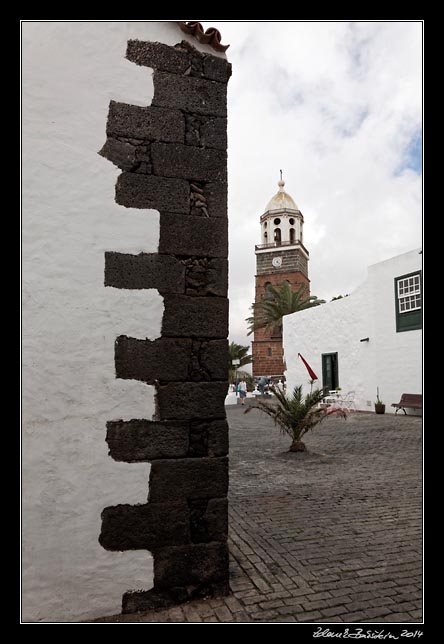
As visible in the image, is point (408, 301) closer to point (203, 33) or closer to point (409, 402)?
point (409, 402)

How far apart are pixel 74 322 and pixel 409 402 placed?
13.9m

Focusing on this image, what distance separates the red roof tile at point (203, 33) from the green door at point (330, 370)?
55.3 feet

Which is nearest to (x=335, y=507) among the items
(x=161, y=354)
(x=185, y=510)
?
(x=185, y=510)

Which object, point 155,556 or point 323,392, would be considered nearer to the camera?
point 155,556

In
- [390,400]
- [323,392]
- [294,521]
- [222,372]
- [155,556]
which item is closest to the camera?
[155,556]

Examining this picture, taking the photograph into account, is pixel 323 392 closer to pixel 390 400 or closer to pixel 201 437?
pixel 201 437

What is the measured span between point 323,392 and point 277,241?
3693 cm

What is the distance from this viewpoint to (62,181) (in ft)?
10.0

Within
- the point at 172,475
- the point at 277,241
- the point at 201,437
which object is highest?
the point at 277,241

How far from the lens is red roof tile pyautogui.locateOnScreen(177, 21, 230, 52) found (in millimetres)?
3342

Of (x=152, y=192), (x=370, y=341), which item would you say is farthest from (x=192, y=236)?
(x=370, y=341)

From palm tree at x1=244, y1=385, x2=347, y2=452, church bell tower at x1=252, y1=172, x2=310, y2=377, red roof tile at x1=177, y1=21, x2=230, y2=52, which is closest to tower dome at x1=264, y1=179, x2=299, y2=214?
church bell tower at x1=252, y1=172, x2=310, y2=377

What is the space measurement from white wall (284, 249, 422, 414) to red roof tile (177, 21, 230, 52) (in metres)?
13.1

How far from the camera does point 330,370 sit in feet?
64.6
